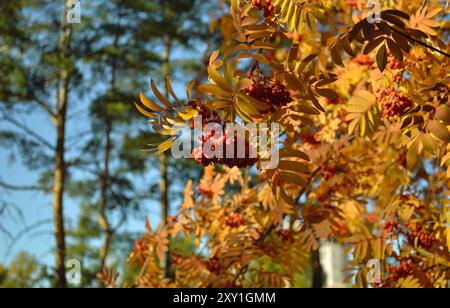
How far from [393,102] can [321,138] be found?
166cm

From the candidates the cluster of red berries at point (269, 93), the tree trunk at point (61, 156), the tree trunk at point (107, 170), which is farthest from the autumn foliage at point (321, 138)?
the tree trunk at point (107, 170)

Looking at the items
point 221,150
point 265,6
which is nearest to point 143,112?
point 221,150

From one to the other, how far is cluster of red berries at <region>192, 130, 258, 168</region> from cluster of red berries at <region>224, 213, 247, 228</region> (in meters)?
1.98

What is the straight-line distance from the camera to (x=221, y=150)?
1968 millimetres

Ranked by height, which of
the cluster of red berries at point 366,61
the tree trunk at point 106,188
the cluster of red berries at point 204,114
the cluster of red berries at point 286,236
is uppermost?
the tree trunk at point 106,188

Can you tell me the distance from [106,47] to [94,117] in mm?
1785

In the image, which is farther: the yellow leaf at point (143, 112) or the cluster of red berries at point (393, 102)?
the cluster of red berries at point (393, 102)

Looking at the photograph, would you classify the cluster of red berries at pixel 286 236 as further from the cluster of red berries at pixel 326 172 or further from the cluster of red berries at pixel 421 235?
the cluster of red berries at pixel 421 235

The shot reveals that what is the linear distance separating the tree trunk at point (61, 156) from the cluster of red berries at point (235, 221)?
5.00 meters

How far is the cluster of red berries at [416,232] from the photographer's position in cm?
335

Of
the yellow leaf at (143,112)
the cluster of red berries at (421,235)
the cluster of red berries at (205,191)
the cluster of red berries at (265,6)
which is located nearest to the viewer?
the yellow leaf at (143,112)

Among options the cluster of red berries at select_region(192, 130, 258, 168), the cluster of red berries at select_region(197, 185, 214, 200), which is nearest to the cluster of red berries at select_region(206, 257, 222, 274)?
the cluster of red berries at select_region(197, 185, 214, 200)

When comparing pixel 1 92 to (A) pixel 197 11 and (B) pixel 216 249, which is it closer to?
(A) pixel 197 11

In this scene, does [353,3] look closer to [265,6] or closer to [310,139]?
[310,139]
